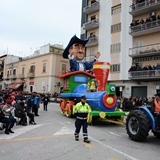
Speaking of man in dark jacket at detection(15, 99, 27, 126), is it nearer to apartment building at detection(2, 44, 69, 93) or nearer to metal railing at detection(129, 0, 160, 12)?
metal railing at detection(129, 0, 160, 12)

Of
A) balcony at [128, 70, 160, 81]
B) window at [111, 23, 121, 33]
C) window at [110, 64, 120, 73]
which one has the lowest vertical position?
balcony at [128, 70, 160, 81]

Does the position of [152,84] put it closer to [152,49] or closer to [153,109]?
[152,49]

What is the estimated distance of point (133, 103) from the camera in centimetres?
1816

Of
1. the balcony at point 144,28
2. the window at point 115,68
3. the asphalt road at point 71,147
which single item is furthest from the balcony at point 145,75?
the asphalt road at point 71,147

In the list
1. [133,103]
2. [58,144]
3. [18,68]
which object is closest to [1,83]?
[18,68]

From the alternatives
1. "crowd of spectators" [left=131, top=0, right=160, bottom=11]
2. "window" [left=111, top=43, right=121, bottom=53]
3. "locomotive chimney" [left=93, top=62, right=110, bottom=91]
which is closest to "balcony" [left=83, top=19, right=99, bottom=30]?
"window" [left=111, top=43, right=121, bottom=53]

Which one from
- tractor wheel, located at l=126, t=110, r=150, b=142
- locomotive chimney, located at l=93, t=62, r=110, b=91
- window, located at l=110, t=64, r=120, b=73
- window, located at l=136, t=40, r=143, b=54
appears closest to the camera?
Answer: tractor wheel, located at l=126, t=110, r=150, b=142

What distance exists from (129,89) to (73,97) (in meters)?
13.0

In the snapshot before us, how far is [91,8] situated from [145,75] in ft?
46.3

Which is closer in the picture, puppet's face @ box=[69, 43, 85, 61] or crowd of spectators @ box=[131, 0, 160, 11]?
puppet's face @ box=[69, 43, 85, 61]

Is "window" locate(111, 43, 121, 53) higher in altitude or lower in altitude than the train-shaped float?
higher

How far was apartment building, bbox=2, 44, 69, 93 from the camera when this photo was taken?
3719 centimetres

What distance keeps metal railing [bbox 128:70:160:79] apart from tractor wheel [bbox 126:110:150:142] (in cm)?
1501

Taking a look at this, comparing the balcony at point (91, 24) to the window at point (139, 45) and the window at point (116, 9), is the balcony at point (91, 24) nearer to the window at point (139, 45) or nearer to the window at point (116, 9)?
the window at point (116, 9)
